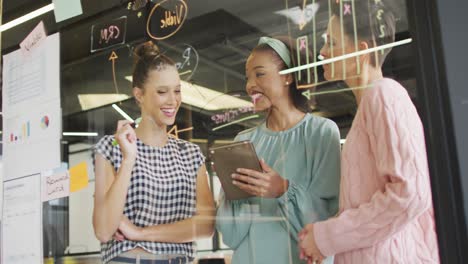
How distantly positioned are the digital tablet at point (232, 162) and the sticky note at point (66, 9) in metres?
0.79

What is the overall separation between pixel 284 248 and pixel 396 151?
357 millimetres

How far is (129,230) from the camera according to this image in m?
1.69

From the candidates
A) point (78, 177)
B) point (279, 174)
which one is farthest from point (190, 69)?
point (78, 177)

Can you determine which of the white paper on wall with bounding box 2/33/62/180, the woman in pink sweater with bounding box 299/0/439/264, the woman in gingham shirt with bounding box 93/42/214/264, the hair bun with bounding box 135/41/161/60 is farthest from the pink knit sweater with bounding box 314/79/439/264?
the white paper on wall with bounding box 2/33/62/180

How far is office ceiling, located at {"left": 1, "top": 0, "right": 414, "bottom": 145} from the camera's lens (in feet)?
4.51

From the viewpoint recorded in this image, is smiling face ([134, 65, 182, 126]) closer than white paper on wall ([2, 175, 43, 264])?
Yes

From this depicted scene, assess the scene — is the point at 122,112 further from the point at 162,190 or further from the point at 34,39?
the point at 34,39

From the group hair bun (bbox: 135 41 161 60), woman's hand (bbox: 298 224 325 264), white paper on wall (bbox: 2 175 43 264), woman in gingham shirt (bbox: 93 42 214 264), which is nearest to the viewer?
woman's hand (bbox: 298 224 325 264)

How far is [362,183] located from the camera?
1276 millimetres

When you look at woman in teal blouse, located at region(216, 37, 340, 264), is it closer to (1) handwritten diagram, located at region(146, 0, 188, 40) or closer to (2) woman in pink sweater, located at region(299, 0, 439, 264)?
(2) woman in pink sweater, located at region(299, 0, 439, 264)

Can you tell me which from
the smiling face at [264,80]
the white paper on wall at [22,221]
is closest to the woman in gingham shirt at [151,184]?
the smiling face at [264,80]

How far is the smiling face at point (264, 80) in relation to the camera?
1.48 m

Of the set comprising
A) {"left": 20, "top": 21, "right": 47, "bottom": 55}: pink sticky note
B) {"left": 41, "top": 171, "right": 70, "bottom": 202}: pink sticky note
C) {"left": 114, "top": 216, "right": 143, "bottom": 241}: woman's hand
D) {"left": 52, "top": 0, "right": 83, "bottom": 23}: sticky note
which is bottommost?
{"left": 114, "top": 216, "right": 143, "bottom": 241}: woman's hand

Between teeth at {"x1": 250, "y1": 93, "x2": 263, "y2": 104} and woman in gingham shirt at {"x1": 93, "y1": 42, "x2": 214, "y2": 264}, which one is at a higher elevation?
teeth at {"x1": 250, "y1": 93, "x2": 263, "y2": 104}
